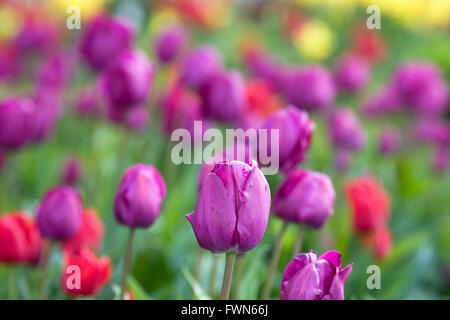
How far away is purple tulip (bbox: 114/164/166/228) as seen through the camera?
A: 75cm

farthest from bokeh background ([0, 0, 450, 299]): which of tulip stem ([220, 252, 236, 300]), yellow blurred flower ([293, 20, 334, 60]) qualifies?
tulip stem ([220, 252, 236, 300])

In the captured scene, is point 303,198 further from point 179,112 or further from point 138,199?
point 179,112

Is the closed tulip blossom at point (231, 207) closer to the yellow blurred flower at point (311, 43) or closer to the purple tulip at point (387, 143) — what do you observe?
the purple tulip at point (387, 143)

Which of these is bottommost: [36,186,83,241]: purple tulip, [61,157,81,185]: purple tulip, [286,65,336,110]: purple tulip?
[36,186,83,241]: purple tulip

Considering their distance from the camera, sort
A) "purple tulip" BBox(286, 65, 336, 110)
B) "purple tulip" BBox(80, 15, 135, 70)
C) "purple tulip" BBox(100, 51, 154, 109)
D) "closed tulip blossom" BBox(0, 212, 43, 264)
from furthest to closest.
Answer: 1. "purple tulip" BBox(286, 65, 336, 110)
2. "purple tulip" BBox(80, 15, 135, 70)
3. "purple tulip" BBox(100, 51, 154, 109)
4. "closed tulip blossom" BBox(0, 212, 43, 264)

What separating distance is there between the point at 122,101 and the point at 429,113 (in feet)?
3.51

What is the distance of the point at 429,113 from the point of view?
1.86 m

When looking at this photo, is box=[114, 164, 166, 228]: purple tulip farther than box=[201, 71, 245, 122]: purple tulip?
No

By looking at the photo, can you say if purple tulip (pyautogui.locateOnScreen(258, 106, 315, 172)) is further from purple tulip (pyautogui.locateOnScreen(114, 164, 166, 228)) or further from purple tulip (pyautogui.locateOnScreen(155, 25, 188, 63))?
purple tulip (pyautogui.locateOnScreen(155, 25, 188, 63))

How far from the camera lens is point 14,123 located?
1.06m

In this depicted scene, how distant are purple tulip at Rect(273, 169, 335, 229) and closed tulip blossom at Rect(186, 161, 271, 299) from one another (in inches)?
7.0

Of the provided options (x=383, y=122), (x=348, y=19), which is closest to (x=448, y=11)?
(x=348, y=19)

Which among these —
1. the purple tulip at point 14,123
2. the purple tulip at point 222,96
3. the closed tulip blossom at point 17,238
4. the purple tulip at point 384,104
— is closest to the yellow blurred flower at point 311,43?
the purple tulip at point 384,104

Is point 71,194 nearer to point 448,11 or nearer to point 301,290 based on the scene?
point 301,290
